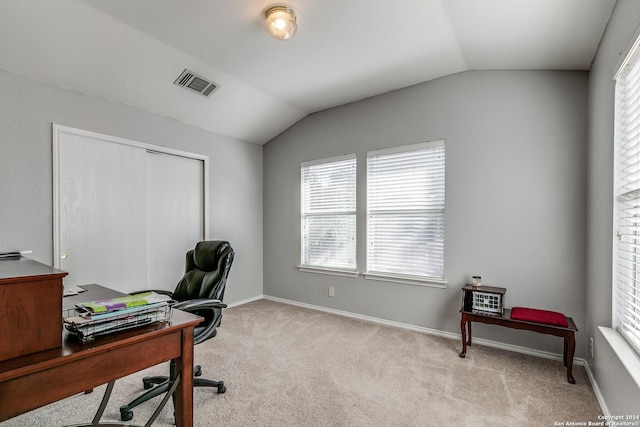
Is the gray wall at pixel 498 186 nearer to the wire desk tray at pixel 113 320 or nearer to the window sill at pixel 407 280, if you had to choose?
the window sill at pixel 407 280

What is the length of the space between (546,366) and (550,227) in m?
1.16

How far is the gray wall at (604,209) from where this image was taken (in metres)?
1.65

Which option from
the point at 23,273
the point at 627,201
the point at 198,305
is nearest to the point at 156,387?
the point at 198,305

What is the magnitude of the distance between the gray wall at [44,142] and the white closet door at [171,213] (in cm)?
17

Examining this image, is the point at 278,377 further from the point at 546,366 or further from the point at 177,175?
the point at 177,175

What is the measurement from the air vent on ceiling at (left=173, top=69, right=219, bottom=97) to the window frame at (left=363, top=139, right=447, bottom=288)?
1920mm

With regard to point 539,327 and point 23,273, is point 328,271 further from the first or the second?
point 23,273

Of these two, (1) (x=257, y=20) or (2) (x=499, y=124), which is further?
(2) (x=499, y=124)

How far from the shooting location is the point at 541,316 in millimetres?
2471

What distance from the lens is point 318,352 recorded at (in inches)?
112

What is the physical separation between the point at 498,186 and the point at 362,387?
2181 millimetres

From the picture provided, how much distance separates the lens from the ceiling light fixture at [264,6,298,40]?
7.34 ft

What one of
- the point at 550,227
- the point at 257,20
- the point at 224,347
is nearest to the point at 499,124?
the point at 550,227

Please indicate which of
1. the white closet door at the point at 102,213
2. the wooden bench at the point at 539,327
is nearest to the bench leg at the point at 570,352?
the wooden bench at the point at 539,327
